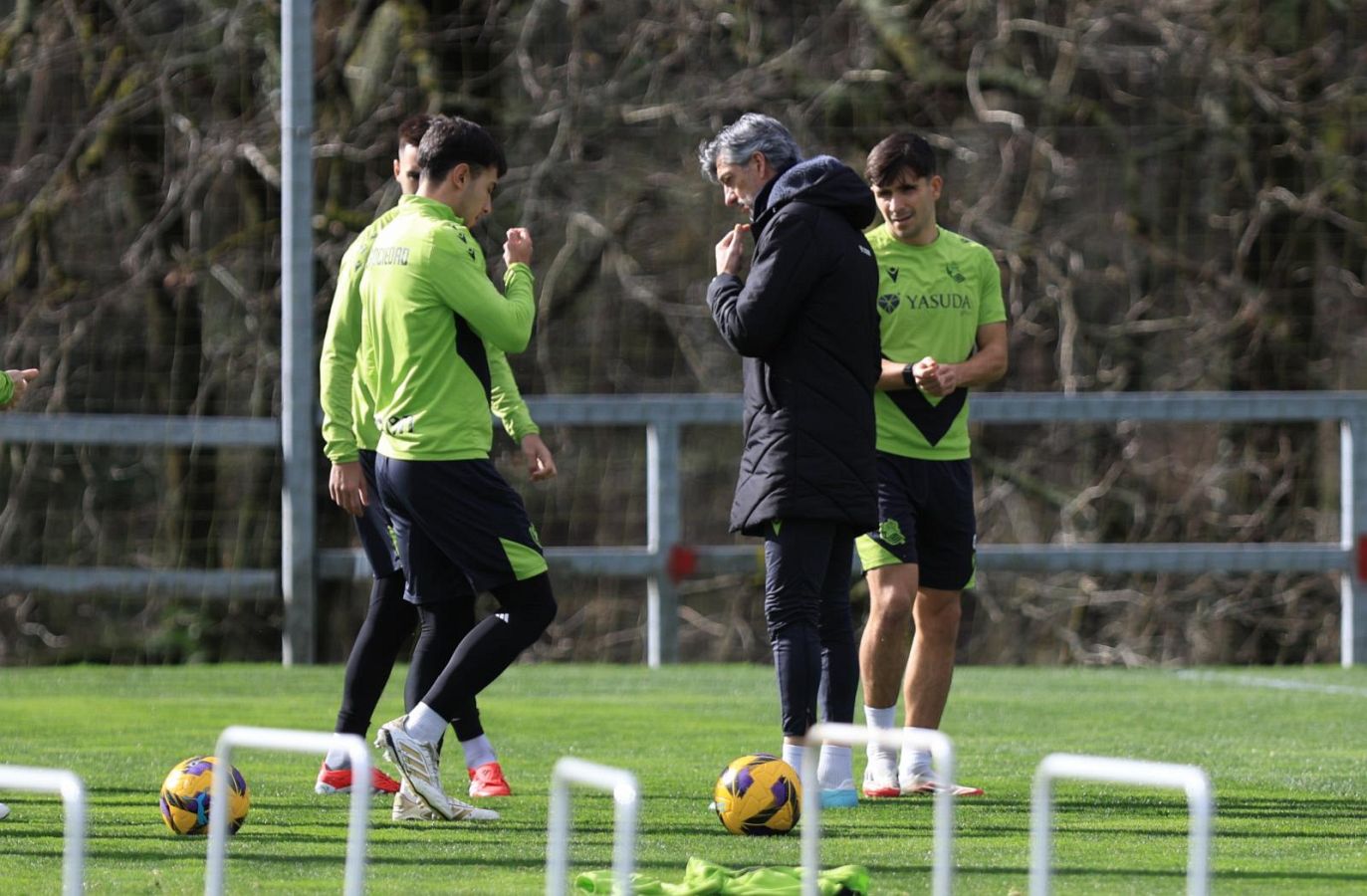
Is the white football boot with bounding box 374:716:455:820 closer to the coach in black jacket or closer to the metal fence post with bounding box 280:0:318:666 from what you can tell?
the coach in black jacket

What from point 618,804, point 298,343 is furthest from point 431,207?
point 298,343

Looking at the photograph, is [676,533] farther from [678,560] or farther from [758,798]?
[758,798]

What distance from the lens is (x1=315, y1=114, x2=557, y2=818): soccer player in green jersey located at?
19.7 ft

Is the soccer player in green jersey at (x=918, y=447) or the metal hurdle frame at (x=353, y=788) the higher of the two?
the soccer player in green jersey at (x=918, y=447)

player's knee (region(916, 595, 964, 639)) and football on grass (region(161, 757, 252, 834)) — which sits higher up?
player's knee (region(916, 595, 964, 639))

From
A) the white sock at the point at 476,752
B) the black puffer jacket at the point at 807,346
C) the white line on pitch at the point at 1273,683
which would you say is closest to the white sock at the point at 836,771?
the black puffer jacket at the point at 807,346

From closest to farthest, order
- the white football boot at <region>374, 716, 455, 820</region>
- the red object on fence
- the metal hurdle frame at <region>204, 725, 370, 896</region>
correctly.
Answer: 1. the metal hurdle frame at <region>204, 725, 370, 896</region>
2. the white football boot at <region>374, 716, 455, 820</region>
3. the red object on fence

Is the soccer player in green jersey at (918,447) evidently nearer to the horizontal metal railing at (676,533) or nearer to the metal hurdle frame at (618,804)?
the metal hurdle frame at (618,804)

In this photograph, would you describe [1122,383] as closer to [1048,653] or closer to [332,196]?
[1048,653]

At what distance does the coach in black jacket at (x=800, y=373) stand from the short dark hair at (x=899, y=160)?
0.31m

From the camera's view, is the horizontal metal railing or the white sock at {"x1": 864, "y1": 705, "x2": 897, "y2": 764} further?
the horizontal metal railing

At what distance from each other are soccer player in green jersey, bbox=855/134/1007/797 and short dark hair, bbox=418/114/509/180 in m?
1.02

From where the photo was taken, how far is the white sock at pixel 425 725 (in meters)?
5.51

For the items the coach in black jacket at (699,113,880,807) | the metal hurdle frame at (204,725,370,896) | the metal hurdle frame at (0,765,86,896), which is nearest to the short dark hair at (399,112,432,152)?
the coach in black jacket at (699,113,880,807)
